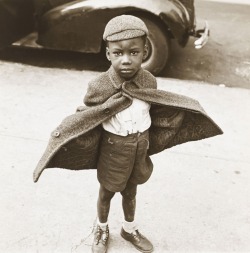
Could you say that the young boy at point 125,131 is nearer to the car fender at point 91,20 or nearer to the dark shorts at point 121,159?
the dark shorts at point 121,159

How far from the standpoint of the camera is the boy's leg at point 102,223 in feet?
8.57

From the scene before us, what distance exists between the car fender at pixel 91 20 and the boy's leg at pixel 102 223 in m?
3.27

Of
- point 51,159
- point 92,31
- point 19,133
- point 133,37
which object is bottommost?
point 19,133

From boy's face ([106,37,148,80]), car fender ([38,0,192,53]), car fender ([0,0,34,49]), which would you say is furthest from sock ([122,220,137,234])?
car fender ([0,0,34,49])

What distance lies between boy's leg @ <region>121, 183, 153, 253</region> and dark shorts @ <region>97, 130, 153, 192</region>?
0.26 meters

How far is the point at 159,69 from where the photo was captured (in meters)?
5.55

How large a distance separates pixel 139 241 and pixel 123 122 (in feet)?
3.35

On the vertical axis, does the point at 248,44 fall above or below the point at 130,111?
below

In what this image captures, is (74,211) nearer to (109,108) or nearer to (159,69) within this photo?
(109,108)

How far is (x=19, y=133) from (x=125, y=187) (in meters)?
1.89

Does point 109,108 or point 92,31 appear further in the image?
point 92,31

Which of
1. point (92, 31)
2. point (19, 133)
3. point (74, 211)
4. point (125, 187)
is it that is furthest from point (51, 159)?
point (92, 31)

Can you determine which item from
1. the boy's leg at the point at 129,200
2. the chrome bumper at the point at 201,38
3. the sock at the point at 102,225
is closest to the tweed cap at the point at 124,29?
the boy's leg at the point at 129,200

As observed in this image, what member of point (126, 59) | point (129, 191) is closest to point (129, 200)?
point (129, 191)
